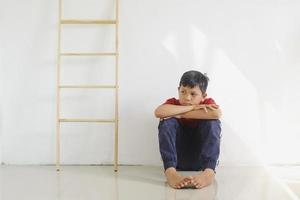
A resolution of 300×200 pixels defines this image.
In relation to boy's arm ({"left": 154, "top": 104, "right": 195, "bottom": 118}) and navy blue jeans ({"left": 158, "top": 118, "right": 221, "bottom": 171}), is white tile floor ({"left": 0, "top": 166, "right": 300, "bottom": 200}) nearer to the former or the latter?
navy blue jeans ({"left": 158, "top": 118, "right": 221, "bottom": 171})

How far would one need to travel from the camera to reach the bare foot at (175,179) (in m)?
3.08

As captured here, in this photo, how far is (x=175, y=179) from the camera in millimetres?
3131

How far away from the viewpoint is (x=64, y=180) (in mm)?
3350

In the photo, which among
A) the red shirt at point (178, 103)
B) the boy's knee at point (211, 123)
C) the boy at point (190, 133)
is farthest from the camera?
the red shirt at point (178, 103)

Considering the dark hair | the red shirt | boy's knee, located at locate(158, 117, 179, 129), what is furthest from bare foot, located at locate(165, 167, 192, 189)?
the dark hair

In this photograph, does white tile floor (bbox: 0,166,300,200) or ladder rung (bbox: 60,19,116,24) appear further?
ladder rung (bbox: 60,19,116,24)

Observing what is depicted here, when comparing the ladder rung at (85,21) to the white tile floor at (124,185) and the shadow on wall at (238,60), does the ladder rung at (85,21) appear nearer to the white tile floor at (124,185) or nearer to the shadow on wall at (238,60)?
the shadow on wall at (238,60)

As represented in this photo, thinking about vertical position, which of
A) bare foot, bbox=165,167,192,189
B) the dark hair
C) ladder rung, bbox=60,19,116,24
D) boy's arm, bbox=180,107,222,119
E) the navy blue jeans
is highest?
ladder rung, bbox=60,19,116,24

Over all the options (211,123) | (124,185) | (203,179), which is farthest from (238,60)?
(124,185)

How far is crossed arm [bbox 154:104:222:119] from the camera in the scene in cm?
333

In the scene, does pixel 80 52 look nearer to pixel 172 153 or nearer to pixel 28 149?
pixel 28 149

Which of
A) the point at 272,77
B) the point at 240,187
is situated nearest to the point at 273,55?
the point at 272,77

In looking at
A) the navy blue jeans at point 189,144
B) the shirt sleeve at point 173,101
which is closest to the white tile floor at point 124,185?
the navy blue jeans at point 189,144

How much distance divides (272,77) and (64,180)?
1806 millimetres
